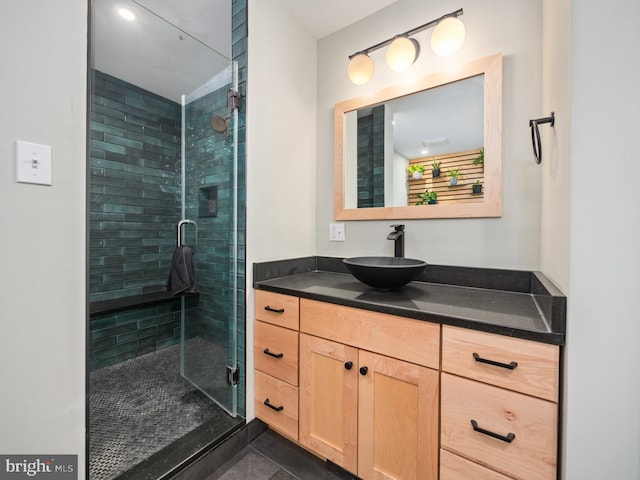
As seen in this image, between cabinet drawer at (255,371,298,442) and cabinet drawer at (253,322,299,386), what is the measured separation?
0.04 metres

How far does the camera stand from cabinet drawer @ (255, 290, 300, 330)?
136 centimetres

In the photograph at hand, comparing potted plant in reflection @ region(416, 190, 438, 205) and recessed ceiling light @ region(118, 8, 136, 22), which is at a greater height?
recessed ceiling light @ region(118, 8, 136, 22)

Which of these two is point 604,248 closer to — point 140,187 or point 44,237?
point 44,237

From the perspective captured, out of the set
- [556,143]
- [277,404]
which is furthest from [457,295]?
[277,404]

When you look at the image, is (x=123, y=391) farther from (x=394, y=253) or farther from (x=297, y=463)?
(x=394, y=253)

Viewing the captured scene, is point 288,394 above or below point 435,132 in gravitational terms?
below

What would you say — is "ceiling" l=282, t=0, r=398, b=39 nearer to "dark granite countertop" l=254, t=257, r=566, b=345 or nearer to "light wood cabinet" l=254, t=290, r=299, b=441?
"dark granite countertop" l=254, t=257, r=566, b=345

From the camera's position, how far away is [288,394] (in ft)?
4.54

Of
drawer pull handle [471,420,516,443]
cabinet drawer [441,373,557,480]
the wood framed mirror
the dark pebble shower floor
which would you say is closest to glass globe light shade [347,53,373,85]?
the wood framed mirror

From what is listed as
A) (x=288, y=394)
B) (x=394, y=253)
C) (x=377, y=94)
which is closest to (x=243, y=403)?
(x=288, y=394)

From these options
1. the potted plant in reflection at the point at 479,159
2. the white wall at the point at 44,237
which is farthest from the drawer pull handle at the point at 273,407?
the potted plant in reflection at the point at 479,159

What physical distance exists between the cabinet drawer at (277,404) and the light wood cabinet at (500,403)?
28.0 inches

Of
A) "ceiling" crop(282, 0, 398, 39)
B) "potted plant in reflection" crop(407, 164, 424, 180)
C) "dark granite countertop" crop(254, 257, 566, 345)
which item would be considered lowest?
"dark granite countertop" crop(254, 257, 566, 345)

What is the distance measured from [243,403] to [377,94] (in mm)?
1982
